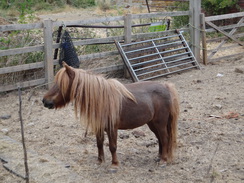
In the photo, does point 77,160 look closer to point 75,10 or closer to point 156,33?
point 156,33

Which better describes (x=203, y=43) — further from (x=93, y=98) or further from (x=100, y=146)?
(x=93, y=98)

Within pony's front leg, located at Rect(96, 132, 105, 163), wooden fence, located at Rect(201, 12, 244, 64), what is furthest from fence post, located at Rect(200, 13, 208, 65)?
pony's front leg, located at Rect(96, 132, 105, 163)

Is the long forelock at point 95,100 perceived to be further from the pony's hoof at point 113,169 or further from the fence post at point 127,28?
the fence post at point 127,28

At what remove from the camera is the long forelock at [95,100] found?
4.08 metres

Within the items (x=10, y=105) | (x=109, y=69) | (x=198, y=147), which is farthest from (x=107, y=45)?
(x=198, y=147)

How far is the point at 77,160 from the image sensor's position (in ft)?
15.6

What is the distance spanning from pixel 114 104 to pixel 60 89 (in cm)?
61

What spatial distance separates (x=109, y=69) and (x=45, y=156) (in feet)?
14.0

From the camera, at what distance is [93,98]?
409 centimetres

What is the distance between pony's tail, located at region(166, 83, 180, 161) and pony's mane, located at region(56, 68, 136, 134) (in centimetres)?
73

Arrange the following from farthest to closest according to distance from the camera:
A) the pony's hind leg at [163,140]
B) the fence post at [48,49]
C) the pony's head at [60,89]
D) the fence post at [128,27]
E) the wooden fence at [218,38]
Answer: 1. the wooden fence at [218,38]
2. the fence post at [128,27]
3. the fence post at [48,49]
4. the pony's hind leg at [163,140]
5. the pony's head at [60,89]

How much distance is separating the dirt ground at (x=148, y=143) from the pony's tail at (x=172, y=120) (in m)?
0.18

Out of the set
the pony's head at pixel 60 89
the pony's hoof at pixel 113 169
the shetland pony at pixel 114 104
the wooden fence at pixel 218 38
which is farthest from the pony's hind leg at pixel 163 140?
the wooden fence at pixel 218 38

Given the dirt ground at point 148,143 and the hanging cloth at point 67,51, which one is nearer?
the dirt ground at point 148,143
